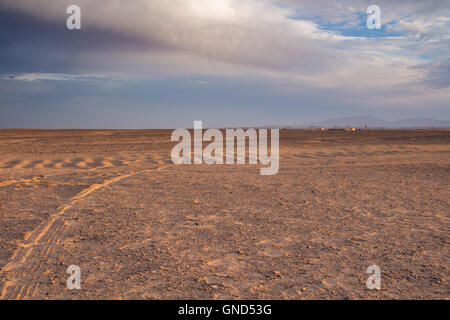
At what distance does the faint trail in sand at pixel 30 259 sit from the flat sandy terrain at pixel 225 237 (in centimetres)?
1

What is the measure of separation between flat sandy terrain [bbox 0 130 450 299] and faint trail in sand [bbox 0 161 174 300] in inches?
0.5

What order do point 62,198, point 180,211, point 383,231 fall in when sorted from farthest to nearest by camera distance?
→ point 62,198 → point 180,211 → point 383,231

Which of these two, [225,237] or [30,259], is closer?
[30,259]

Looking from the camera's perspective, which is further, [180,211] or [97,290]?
[180,211]

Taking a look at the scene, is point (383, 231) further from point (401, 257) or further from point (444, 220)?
point (444, 220)

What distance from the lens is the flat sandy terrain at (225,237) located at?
3.02m

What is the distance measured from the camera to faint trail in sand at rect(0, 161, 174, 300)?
2.96m

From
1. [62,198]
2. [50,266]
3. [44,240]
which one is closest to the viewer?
[50,266]

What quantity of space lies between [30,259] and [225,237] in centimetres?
214

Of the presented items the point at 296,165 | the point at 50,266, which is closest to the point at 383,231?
the point at 50,266

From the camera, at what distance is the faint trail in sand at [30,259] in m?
2.96

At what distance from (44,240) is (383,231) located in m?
4.23

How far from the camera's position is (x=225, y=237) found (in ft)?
14.1
